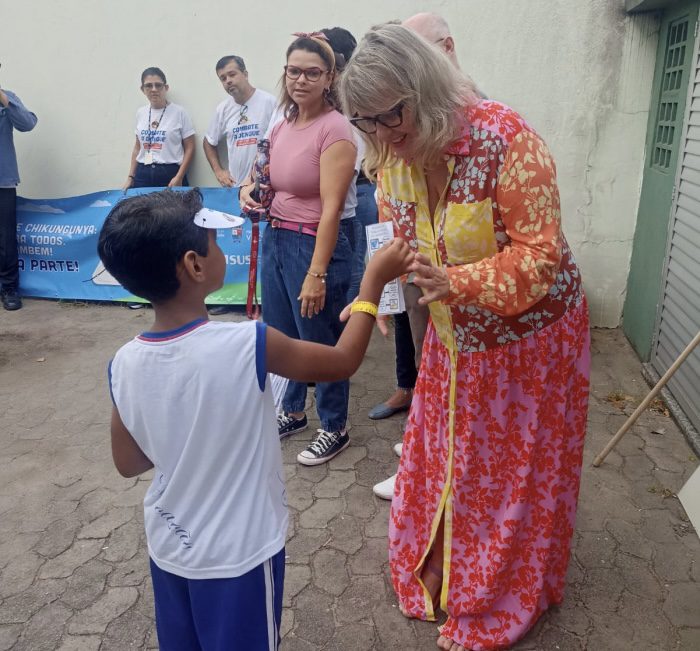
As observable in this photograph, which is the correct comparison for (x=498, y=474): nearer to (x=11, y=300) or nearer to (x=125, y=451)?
(x=125, y=451)

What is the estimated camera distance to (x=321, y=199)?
2906 mm

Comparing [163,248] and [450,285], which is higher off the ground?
[163,248]

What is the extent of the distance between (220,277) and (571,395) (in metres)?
1.18

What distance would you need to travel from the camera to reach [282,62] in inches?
218

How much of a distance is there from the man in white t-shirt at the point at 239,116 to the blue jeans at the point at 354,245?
233 cm

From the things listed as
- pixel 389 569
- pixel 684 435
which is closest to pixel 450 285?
pixel 389 569

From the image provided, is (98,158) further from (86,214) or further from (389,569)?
(389,569)

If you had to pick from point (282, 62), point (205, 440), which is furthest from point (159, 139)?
point (205, 440)

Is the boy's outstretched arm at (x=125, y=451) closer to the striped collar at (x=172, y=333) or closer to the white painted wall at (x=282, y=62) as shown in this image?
the striped collar at (x=172, y=333)

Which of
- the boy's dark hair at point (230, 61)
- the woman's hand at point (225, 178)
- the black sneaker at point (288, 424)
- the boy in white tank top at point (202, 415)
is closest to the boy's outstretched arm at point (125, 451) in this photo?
the boy in white tank top at point (202, 415)

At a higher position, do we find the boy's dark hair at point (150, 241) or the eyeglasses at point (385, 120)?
the eyeglasses at point (385, 120)

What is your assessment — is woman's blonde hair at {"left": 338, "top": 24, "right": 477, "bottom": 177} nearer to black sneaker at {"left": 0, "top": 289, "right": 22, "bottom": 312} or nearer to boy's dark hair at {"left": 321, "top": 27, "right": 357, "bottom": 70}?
boy's dark hair at {"left": 321, "top": 27, "right": 357, "bottom": 70}

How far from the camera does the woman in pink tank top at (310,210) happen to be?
2.78 metres

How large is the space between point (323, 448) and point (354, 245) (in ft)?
3.45
